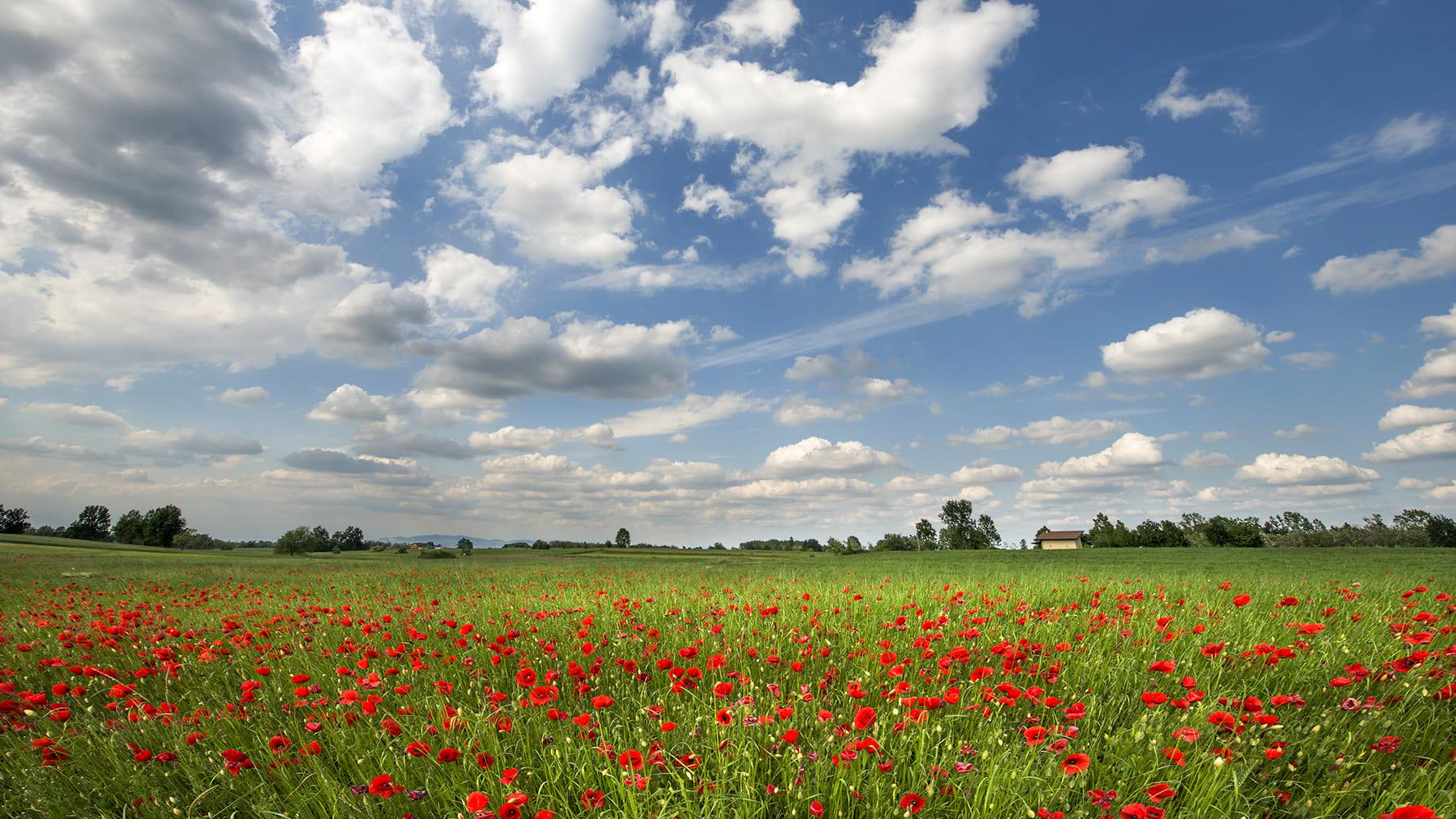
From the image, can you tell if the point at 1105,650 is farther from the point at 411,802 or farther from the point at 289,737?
the point at 289,737

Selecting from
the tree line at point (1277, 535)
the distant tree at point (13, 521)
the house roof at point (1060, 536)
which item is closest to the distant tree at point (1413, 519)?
the tree line at point (1277, 535)

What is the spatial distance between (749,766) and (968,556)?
51.3 meters

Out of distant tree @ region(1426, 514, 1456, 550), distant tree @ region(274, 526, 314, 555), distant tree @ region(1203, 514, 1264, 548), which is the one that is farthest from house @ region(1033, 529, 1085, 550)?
distant tree @ region(274, 526, 314, 555)

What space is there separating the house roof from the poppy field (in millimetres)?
126223

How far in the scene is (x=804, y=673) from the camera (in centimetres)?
637

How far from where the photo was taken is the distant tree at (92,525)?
131 metres

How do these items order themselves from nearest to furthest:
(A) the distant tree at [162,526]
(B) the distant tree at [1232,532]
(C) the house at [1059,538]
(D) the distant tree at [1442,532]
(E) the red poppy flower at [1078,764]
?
(E) the red poppy flower at [1078,764] → (D) the distant tree at [1442,532] → (B) the distant tree at [1232,532] → (A) the distant tree at [162,526] → (C) the house at [1059,538]

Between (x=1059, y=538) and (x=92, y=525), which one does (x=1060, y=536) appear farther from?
(x=92, y=525)

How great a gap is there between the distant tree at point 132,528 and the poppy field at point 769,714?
122549 millimetres

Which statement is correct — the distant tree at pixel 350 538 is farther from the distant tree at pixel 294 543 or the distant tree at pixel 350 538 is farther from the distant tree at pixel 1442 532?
the distant tree at pixel 1442 532

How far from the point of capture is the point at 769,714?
3920mm

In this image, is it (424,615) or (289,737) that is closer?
(289,737)

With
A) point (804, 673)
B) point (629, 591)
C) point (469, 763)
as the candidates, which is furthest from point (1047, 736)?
point (629, 591)

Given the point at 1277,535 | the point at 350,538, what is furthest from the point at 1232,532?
the point at 350,538
